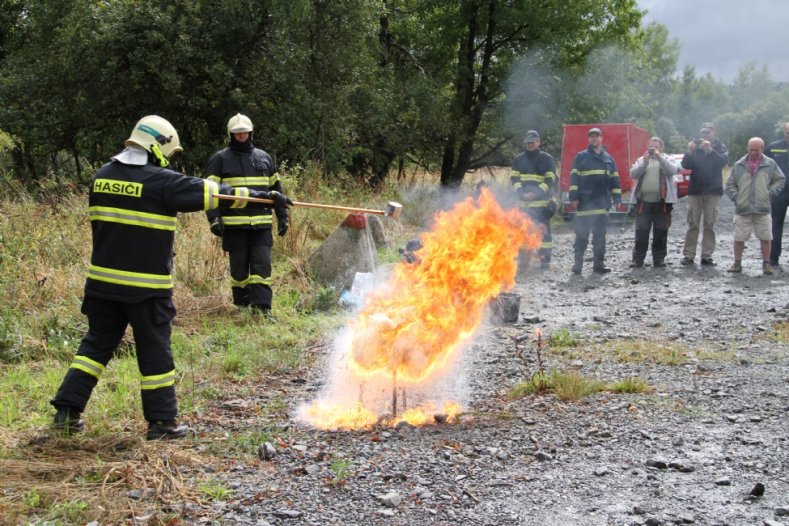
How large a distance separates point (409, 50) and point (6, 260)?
52.6 feet

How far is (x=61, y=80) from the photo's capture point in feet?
48.9

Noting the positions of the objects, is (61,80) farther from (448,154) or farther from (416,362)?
(416,362)

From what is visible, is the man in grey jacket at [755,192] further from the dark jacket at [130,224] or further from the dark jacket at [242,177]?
the dark jacket at [130,224]

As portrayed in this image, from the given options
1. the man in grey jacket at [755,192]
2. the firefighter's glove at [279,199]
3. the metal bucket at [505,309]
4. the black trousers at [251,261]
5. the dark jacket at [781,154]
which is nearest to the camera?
the firefighter's glove at [279,199]

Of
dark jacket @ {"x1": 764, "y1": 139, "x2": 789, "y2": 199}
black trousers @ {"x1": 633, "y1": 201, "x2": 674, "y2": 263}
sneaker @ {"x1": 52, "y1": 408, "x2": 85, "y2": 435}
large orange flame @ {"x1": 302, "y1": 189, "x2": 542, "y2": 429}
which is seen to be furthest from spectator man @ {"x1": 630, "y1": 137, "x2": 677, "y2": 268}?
sneaker @ {"x1": 52, "y1": 408, "x2": 85, "y2": 435}

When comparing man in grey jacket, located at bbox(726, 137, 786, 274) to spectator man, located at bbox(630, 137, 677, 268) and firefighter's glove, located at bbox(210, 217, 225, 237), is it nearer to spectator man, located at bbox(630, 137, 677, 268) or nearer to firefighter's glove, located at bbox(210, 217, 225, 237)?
spectator man, located at bbox(630, 137, 677, 268)

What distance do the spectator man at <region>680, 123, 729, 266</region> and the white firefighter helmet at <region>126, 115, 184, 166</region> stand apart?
8875 millimetres

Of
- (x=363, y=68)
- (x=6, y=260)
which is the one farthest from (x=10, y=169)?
(x=6, y=260)

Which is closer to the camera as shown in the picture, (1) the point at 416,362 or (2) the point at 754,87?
(1) the point at 416,362

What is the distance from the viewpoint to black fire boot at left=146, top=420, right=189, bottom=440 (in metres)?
4.47

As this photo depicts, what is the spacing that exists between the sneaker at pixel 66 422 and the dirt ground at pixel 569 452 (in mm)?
1030

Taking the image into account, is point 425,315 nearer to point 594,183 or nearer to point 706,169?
point 594,183

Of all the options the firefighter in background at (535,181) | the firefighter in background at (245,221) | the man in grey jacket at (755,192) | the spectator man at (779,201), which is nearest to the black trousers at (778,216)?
the spectator man at (779,201)

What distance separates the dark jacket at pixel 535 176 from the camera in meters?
11.0
